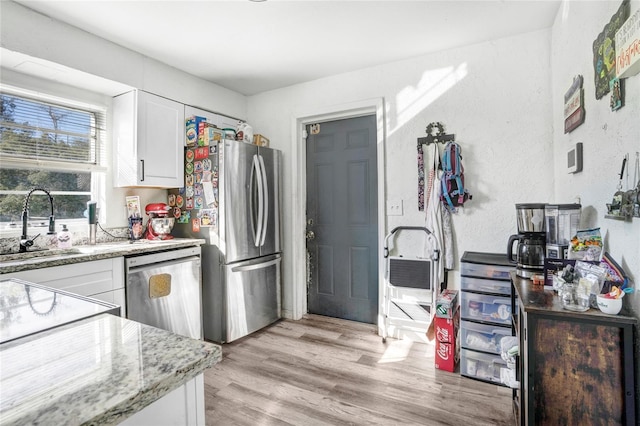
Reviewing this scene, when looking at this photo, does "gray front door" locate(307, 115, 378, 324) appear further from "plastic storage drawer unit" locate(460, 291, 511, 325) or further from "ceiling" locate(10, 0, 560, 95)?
"plastic storage drawer unit" locate(460, 291, 511, 325)

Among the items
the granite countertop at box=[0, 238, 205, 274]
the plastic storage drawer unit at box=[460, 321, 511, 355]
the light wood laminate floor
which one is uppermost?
the granite countertop at box=[0, 238, 205, 274]

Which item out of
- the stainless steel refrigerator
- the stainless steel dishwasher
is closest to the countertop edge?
the stainless steel dishwasher

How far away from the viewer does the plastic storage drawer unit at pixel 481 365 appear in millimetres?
2184

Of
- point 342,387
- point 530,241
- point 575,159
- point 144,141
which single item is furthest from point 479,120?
point 144,141

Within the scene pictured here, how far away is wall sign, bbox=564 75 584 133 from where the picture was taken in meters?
1.73

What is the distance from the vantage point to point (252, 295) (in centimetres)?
312

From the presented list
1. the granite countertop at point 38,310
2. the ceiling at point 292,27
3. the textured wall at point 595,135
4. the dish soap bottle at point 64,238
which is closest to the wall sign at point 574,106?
the textured wall at point 595,135

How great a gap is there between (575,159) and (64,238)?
3.38 metres

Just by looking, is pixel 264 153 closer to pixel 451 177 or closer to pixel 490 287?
pixel 451 177

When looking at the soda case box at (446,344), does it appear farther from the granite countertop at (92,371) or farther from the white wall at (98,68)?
the white wall at (98,68)

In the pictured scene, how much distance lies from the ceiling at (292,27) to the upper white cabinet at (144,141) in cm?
43

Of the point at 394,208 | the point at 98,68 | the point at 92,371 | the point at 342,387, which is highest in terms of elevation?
the point at 98,68

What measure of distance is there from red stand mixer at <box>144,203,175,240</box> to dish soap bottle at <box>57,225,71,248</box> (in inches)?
24.1

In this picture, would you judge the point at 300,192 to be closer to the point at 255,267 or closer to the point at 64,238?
the point at 255,267
